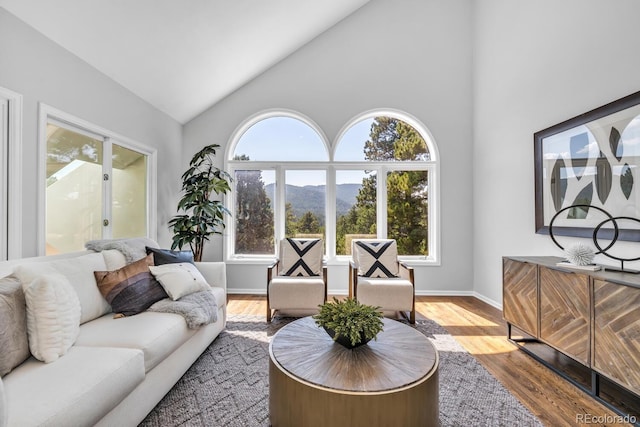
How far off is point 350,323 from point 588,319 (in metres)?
1.66

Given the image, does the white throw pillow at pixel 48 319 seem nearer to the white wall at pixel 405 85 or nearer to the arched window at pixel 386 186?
the white wall at pixel 405 85

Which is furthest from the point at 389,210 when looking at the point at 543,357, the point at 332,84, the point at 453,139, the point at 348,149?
the point at 543,357

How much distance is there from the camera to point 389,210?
4637 millimetres

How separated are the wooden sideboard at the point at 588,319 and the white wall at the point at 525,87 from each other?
0.54 metres

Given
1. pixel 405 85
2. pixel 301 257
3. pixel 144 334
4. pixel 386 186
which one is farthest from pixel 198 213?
pixel 405 85

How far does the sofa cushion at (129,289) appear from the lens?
7.00ft

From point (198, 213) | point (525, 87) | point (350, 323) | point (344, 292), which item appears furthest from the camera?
point (344, 292)

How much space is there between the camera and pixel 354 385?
1367mm

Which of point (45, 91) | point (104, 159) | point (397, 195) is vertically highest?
point (45, 91)

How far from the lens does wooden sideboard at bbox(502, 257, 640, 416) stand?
1753 mm

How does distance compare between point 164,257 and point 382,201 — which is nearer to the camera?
point 164,257

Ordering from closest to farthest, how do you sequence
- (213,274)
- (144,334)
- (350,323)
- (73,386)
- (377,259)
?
(73,386)
(350,323)
(144,334)
(213,274)
(377,259)

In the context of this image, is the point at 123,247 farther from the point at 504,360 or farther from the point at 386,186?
the point at 386,186

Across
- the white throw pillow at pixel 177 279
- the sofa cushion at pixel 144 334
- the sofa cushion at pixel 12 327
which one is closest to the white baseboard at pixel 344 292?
the white throw pillow at pixel 177 279
